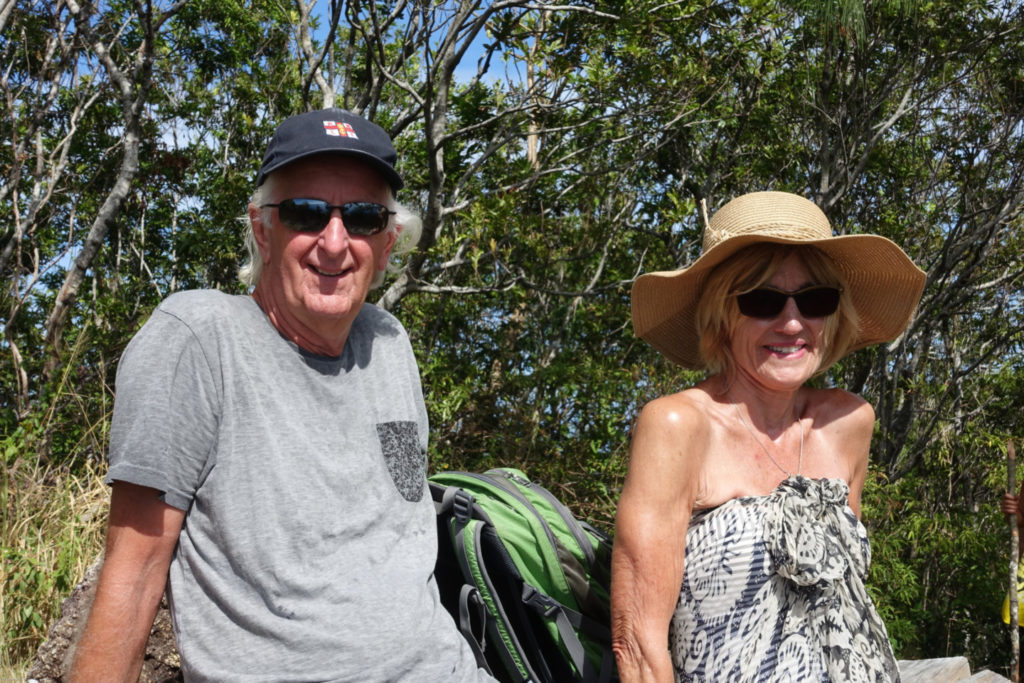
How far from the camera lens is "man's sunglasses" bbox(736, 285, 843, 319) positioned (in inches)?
88.7

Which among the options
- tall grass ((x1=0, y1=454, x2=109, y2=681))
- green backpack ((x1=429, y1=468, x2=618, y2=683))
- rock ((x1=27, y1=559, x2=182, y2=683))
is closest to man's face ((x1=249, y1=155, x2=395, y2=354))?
green backpack ((x1=429, y1=468, x2=618, y2=683))

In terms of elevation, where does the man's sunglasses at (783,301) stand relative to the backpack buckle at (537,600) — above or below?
above

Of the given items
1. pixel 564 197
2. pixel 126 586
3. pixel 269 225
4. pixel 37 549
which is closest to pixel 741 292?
pixel 269 225

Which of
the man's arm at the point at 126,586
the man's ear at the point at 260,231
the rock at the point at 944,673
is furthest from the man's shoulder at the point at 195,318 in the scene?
the rock at the point at 944,673

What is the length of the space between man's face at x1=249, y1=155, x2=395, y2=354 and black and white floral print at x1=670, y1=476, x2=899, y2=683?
100cm

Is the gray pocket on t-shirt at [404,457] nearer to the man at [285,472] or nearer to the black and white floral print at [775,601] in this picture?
the man at [285,472]

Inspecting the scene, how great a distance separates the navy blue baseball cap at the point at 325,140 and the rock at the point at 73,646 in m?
1.72

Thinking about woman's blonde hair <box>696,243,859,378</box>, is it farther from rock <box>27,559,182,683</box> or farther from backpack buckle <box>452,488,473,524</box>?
rock <box>27,559,182,683</box>


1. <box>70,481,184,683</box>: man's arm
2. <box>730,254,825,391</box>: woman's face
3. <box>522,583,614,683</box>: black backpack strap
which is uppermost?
<box>730,254,825,391</box>: woman's face

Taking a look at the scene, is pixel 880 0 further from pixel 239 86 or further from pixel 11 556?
pixel 11 556

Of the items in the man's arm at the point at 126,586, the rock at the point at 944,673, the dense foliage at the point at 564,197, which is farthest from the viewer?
the dense foliage at the point at 564,197

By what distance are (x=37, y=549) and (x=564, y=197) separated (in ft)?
16.4

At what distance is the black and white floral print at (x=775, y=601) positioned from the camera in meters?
2.03

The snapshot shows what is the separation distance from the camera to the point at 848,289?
97.0 inches
